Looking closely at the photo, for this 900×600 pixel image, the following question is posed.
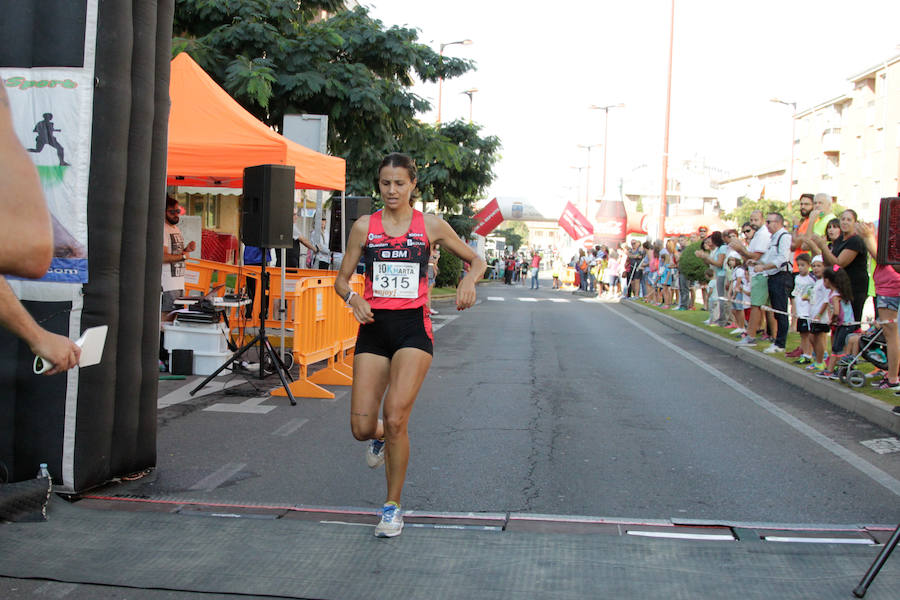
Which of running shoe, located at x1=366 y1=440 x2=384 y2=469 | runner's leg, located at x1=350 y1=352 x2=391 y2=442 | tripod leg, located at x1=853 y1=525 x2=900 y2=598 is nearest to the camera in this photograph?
tripod leg, located at x1=853 y1=525 x2=900 y2=598

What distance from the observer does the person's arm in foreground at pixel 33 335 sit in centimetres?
227

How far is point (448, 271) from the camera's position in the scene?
36.6 meters

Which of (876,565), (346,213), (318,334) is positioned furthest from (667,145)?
(876,565)

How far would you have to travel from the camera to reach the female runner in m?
4.70

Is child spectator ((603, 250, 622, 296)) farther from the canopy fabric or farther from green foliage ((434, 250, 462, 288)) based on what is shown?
the canopy fabric

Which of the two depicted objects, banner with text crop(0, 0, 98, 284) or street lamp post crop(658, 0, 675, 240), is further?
street lamp post crop(658, 0, 675, 240)

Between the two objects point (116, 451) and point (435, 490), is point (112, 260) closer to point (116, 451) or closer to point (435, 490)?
point (116, 451)

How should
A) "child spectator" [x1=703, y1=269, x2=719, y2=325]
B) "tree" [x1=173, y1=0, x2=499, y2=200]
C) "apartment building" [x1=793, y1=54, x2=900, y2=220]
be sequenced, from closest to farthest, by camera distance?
"tree" [x1=173, y1=0, x2=499, y2=200] → "child spectator" [x1=703, y1=269, x2=719, y2=325] → "apartment building" [x1=793, y1=54, x2=900, y2=220]

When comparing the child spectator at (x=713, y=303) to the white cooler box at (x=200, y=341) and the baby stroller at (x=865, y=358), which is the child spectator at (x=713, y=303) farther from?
the white cooler box at (x=200, y=341)

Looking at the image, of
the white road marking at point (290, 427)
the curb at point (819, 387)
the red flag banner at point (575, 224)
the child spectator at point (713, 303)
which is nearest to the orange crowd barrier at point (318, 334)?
the white road marking at point (290, 427)

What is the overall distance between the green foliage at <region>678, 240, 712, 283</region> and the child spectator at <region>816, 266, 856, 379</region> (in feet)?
39.3

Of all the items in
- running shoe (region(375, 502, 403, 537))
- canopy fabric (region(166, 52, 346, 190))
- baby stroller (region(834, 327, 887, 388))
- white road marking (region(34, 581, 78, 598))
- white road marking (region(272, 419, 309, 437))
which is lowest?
white road marking (region(34, 581, 78, 598))

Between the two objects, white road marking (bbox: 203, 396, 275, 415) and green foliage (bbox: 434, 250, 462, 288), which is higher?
green foliage (bbox: 434, 250, 462, 288)

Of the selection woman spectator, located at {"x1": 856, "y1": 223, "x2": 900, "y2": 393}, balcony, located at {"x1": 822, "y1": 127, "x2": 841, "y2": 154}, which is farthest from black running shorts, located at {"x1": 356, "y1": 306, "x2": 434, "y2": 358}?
balcony, located at {"x1": 822, "y1": 127, "x2": 841, "y2": 154}
